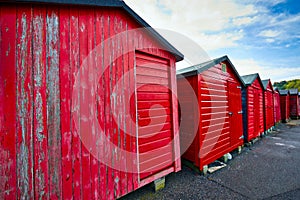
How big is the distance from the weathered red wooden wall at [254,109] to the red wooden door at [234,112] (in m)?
1.11

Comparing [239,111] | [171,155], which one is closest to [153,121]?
[171,155]

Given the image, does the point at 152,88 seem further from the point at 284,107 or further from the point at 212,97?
the point at 284,107

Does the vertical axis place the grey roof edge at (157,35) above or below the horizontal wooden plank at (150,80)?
above

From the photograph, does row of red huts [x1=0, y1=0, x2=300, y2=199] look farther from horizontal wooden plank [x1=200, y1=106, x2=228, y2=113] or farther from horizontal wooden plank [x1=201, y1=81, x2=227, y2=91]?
horizontal wooden plank [x1=201, y1=81, x2=227, y2=91]

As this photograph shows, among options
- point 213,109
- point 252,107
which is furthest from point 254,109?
point 213,109

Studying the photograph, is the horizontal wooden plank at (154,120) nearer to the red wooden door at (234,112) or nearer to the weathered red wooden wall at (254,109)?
the red wooden door at (234,112)

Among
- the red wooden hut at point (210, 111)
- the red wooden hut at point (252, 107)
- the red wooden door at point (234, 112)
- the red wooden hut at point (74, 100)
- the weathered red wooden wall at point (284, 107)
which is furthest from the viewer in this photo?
the weathered red wooden wall at point (284, 107)

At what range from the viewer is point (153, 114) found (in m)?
2.62

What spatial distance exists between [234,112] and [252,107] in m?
2.29

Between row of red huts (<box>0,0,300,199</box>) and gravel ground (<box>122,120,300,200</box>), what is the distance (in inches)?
16.8

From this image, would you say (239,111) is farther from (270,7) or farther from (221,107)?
(270,7)

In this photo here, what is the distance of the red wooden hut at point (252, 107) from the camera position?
565cm

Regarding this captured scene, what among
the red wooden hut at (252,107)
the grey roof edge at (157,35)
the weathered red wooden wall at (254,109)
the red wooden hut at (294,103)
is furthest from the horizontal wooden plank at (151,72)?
the red wooden hut at (294,103)

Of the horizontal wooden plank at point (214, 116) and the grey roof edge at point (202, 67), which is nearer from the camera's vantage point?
the grey roof edge at point (202, 67)
